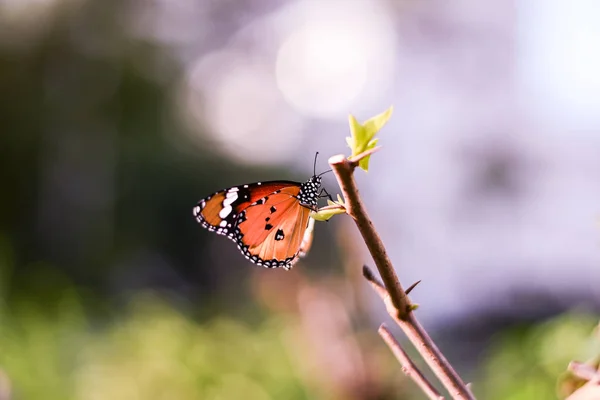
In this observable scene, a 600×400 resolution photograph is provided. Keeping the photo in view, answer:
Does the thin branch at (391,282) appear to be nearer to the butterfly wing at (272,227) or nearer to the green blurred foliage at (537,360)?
the butterfly wing at (272,227)

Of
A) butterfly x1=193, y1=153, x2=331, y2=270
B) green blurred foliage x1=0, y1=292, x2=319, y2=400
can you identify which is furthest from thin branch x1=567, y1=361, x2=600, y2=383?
green blurred foliage x1=0, y1=292, x2=319, y2=400

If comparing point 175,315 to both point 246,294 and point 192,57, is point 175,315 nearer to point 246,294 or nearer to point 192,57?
point 246,294

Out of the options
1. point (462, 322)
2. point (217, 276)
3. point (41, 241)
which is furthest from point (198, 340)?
point (41, 241)

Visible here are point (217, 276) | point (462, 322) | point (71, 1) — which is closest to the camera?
point (462, 322)

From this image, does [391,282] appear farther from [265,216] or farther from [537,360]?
[537,360]

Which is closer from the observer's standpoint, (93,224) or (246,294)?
(246,294)

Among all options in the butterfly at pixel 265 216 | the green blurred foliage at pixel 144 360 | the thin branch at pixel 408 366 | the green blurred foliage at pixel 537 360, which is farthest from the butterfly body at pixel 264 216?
the green blurred foliage at pixel 144 360

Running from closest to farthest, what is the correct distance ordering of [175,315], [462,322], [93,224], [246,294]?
[175,315]
[462,322]
[246,294]
[93,224]
